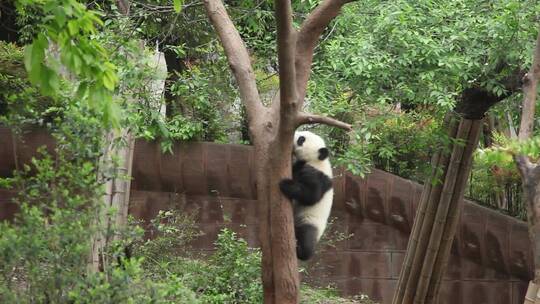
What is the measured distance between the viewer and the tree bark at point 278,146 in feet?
15.1

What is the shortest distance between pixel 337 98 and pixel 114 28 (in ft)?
6.37

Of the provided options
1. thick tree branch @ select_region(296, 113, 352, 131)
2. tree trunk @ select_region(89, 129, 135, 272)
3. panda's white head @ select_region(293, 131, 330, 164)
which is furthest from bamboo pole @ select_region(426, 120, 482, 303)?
thick tree branch @ select_region(296, 113, 352, 131)

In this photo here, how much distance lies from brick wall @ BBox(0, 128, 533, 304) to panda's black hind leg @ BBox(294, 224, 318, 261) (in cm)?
287

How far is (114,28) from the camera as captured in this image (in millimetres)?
6660

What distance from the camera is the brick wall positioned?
9.31 meters

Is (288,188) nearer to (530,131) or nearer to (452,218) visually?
(530,131)

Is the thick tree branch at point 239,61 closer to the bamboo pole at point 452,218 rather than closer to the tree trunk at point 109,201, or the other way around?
the tree trunk at point 109,201

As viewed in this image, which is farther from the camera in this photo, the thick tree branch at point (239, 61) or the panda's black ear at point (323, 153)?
the panda's black ear at point (323, 153)

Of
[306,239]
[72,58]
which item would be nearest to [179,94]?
Result: [306,239]

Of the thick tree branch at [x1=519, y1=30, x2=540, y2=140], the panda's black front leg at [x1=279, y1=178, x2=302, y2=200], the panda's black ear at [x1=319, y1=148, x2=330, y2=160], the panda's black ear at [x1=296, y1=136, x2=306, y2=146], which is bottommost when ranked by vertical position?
the panda's black front leg at [x1=279, y1=178, x2=302, y2=200]

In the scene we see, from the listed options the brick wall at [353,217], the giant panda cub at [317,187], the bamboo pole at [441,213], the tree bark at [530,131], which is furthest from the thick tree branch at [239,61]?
the brick wall at [353,217]

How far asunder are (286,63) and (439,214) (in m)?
4.30

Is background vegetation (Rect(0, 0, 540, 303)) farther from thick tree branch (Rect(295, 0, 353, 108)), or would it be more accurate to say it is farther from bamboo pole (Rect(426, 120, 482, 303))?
thick tree branch (Rect(295, 0, 353, 108))

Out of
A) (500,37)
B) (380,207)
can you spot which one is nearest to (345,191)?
(380,207)
